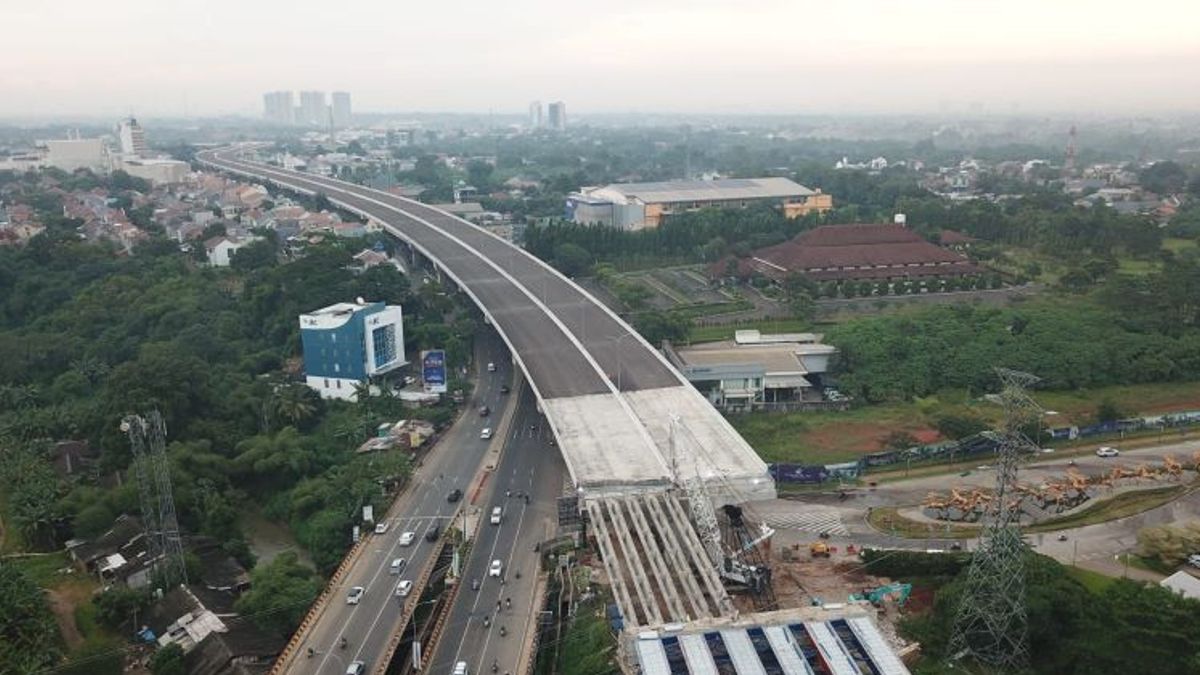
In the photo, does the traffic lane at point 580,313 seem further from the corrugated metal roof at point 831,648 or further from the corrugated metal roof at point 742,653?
the corrugated metal roof at point 831,648

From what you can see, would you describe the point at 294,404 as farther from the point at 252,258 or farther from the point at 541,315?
the point at 252,258

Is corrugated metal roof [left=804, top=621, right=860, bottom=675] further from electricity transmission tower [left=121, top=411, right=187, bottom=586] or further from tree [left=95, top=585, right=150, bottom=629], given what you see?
tree [left=95, top=585, right=150, bottom=629]

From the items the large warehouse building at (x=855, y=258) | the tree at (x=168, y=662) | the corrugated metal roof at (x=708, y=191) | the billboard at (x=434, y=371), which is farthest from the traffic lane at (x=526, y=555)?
the corrugated metal roof at (x=708, y=191)

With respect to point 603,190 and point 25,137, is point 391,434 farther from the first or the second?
point 25,137

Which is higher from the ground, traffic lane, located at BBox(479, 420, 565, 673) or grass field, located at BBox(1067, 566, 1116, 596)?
grass field, located at BBox(1067, 566, 1116, 596)

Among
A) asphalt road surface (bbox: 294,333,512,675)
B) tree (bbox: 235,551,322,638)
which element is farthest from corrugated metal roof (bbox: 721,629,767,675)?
tree (bbox: 235,551,322,638)

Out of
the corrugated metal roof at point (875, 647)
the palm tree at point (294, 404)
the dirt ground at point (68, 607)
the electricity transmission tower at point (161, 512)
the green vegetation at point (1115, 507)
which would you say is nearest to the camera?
the corrugated metal roof at point (875, 647)

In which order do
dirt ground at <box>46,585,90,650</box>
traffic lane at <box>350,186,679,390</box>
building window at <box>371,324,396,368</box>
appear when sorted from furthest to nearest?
building window at <box>371,324,396,368</box>, traffic lane at <box>350,186,679,390</box>, dirt ground at <box>46,585,90,650</box>
